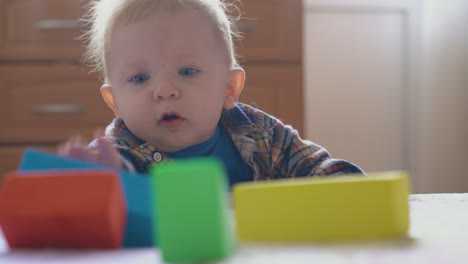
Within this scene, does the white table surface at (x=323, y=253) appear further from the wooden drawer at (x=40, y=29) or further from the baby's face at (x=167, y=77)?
the wooden drawer at (x=40, y=29)

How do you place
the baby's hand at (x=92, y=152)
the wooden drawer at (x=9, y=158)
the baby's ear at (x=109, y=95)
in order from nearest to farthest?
the baby's hand at (x=92, y=152) → the baby's ear at (x=109, y=95) → the wooden drawer at (x=9, y=158)

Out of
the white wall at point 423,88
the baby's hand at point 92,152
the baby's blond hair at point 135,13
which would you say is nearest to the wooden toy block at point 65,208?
the baby's hand at point 92,152

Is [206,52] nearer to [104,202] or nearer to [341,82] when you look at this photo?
[104,202]

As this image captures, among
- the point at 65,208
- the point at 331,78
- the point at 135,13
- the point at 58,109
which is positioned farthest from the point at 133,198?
the point at 331,78

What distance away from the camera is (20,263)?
44 cm

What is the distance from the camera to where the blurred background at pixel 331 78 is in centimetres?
179

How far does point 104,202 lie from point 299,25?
146 cm

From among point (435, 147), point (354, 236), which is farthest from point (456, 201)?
point (435, 147)

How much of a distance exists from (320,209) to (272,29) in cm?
140

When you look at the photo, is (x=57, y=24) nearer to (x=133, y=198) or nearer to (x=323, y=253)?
(x=133, y=198)

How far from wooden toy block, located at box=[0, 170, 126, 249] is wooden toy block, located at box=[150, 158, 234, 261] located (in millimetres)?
50

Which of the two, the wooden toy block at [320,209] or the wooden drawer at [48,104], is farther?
the wooden drawer at [48,104]

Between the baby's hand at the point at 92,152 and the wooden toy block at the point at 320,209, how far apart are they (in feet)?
0.63

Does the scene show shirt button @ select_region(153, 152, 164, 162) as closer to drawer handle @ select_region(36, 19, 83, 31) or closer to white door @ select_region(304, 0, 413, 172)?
drawer handle @ select_region(36, 19, 83, 31)
